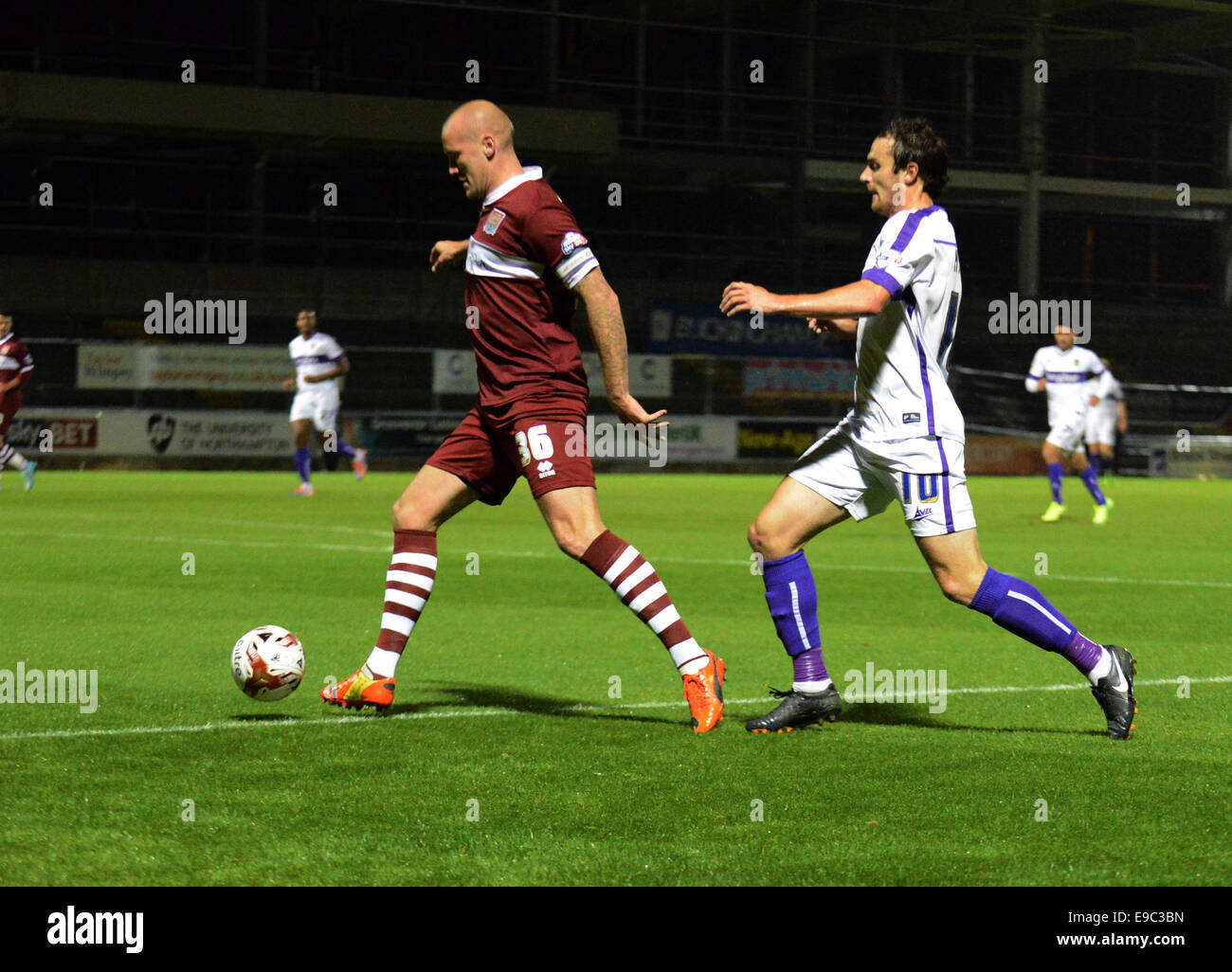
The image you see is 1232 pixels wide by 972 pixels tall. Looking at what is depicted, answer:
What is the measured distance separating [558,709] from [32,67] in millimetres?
34288

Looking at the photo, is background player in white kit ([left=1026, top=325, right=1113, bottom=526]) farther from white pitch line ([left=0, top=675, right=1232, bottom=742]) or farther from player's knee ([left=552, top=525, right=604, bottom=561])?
player's knee ([left=552, top=525, right=604, bottom=561])

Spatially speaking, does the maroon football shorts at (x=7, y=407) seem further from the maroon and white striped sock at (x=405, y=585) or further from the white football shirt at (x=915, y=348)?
the white football shirt at (x=915, y=348)

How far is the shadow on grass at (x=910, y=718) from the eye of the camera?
6.68 meters

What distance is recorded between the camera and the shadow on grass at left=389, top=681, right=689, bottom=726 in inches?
272

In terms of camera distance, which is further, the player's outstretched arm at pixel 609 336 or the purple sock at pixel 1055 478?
the purple sock at pixel 1055 478

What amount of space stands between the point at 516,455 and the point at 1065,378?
17.0m

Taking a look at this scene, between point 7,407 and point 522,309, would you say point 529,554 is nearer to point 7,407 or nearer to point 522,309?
point 522,309

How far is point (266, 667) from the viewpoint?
6.82 m

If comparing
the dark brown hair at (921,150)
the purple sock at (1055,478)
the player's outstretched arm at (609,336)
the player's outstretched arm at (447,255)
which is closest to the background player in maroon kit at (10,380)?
the purple sock at (1055,478)

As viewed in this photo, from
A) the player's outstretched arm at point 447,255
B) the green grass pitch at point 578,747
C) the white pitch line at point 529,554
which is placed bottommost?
the green grass pitch at point 578,747

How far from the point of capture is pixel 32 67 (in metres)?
37.7

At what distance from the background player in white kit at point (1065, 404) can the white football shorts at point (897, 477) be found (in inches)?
584

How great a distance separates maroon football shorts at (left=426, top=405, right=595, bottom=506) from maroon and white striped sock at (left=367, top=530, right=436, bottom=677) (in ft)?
0.98

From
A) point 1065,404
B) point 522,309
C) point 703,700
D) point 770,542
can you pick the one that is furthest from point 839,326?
point 1065,404
